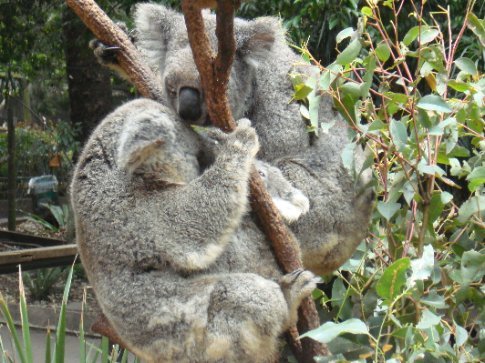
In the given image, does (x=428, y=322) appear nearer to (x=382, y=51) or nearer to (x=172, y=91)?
(x=382, y=51)

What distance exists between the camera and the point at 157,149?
7.03 ft

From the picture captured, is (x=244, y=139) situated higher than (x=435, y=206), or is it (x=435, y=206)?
(x=244, y=139)

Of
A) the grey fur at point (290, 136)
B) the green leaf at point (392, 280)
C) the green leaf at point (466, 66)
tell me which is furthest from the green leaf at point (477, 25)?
the green leaf at point (392, 280)

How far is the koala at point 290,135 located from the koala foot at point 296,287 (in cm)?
43

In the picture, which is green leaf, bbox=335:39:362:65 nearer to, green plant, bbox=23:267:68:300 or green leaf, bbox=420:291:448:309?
green leaf, bbox=420:291:448:309

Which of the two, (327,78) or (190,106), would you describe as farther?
(190,106)

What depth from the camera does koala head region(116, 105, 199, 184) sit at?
2.07 metres

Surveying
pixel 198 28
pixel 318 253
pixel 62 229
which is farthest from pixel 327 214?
pixel 62 229

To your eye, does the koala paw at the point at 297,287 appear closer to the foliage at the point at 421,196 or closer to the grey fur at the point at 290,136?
the foliage at the point at 421,196

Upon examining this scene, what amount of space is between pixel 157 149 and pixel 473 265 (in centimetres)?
98

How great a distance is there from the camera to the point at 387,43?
2193 millimetres

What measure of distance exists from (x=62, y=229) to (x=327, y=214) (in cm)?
842

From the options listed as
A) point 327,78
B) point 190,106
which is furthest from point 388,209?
point 190,106

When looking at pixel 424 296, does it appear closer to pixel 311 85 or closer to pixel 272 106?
pixel 311 85
